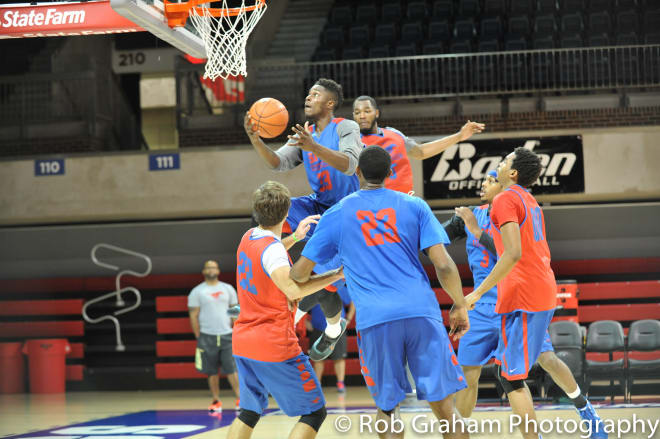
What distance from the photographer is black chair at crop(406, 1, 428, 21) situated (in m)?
17.5

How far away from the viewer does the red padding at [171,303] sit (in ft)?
47.1

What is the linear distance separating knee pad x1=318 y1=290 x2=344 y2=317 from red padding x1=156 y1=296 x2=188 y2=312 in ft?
28.7

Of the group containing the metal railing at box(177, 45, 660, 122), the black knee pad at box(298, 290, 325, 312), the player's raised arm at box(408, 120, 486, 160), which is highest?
the metal railing at box(177, 45, 660, 122)

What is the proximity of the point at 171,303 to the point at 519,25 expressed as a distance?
8.76 m

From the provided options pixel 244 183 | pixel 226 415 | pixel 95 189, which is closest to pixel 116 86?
pixel 95 189

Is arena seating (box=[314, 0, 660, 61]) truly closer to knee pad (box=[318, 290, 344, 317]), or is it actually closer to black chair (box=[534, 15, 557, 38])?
black chair (box=[534, 15, 557, 38])

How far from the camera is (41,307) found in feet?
49.0

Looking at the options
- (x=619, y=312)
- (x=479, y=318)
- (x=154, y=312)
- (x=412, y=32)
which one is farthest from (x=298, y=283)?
(x=412, y=32)

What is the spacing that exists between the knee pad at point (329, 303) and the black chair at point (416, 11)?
12.5 meters

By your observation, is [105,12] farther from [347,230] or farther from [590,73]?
[590,73]

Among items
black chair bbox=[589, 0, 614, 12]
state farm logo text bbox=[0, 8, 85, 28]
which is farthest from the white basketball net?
black chair bbox=[589, 0, 614, 12]

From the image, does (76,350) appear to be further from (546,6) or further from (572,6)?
(572,6)

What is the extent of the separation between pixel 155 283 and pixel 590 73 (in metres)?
8.73

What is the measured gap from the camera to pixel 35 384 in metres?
14.1
